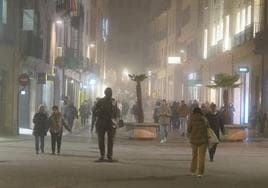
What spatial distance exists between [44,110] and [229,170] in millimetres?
7562

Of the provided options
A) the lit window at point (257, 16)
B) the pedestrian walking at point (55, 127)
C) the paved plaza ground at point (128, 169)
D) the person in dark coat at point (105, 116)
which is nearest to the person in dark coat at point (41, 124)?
the pedestrian walking at point (55, 127)

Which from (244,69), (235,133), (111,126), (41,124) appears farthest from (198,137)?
(244,69)

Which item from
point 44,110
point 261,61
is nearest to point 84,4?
point 261,61

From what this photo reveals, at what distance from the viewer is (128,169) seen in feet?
58.9

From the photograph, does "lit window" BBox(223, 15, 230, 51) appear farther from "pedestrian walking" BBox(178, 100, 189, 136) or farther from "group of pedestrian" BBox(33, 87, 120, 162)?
"group of pedestrian" BBox(33, 87, 120, 162)

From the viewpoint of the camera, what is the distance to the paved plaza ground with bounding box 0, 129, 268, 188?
49.2ft

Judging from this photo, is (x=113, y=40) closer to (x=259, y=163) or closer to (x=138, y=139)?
(x=138, y=139)

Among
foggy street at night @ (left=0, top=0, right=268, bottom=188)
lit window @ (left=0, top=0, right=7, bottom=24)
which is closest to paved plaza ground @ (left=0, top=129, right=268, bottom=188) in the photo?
foggy street at night @ (left=0, top=0, right=268, bottom=188)

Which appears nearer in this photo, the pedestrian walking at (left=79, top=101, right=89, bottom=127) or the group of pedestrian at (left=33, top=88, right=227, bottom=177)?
the group of pedestrian at (left=33, top=88, right=227, bottom=177)

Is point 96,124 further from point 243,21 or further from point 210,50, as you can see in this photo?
point 210,50

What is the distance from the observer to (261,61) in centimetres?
4069

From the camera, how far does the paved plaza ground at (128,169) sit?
15.0 meters

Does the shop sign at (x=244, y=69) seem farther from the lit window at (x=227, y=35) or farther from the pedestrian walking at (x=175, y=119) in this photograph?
the lit window at (x=227, y=35)

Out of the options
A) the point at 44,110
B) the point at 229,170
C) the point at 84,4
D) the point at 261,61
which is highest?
the point at 84,4
